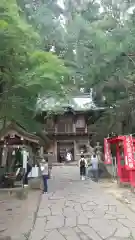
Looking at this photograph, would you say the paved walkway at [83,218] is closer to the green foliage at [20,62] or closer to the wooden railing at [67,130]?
the green foliage at [20,62]

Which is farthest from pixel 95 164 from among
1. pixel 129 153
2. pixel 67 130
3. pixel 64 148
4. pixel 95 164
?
pixel 64 148

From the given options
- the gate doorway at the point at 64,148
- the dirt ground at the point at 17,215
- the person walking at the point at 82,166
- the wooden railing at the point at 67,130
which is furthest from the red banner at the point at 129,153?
the gate doorway at the point at 64,148

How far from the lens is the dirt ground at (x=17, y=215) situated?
6.75m

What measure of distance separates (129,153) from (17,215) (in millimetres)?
7086

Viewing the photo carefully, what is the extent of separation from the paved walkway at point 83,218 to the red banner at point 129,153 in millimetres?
2198

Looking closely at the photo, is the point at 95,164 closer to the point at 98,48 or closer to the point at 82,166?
the point at 82,166

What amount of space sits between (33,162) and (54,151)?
1275 centimetres

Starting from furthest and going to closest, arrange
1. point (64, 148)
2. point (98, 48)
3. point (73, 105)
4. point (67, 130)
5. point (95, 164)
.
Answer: point (73, 105), point (64, 148), point (67, 130), point (98, 48), point (95, 164)

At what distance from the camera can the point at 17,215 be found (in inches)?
332

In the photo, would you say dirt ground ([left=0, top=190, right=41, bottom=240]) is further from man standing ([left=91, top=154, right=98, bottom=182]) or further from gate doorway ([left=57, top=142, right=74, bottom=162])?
gate doorway ([left=57, top=142, right=74, bottom=162])

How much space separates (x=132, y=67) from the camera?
63.1 ft

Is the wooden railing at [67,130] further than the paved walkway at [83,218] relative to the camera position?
Yes

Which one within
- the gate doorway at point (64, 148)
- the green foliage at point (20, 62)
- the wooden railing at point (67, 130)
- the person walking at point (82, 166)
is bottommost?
the person walking at point (82, 166)

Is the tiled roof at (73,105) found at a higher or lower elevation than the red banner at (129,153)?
higher
